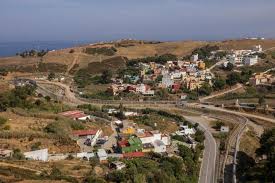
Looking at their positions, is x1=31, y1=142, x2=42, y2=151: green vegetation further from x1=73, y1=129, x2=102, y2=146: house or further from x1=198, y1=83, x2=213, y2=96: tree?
x1=198, y1=83, x2=213, y2=96: tree

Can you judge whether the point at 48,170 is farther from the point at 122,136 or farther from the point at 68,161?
the point at 122,136

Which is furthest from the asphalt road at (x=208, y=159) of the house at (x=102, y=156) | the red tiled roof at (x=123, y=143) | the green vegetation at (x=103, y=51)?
the green vegetation at (x=103, y=51)

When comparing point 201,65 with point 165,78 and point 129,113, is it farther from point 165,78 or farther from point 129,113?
point 129,113

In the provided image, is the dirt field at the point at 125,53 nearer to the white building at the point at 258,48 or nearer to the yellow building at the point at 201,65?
the white building at the point at 258,48

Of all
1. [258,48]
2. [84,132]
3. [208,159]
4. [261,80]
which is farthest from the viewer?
[258,48]

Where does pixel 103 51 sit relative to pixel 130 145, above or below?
above

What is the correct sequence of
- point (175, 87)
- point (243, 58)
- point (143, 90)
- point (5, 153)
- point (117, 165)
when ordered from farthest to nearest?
point (243, 58) < point (175, 87) < point (143, 90) < point (5, 153) < point (117, 165)

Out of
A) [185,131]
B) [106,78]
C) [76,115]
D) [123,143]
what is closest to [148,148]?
[123,143]

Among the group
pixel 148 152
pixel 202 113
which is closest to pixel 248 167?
pixel 148 152

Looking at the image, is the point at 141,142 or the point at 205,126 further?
the point at 205,126
